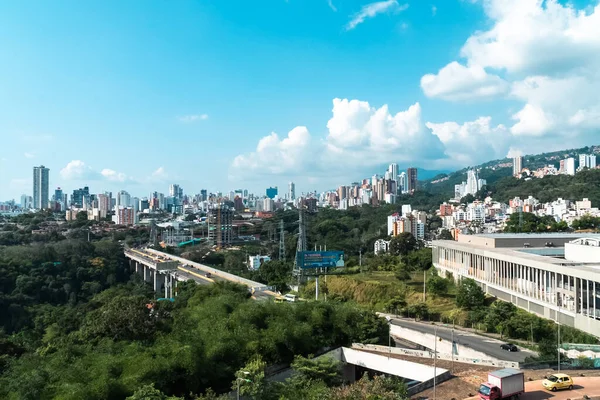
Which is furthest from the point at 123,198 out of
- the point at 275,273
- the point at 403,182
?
the point at 275,273

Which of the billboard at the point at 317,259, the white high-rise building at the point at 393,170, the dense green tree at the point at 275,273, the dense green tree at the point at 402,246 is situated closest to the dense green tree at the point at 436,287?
the billboard at the point at 317,259

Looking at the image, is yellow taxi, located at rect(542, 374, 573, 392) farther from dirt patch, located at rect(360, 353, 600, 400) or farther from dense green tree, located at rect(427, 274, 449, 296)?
dense green tree, located at rect(427, 274, 449, 296)

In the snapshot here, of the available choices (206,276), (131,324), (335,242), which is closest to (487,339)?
(131,324)

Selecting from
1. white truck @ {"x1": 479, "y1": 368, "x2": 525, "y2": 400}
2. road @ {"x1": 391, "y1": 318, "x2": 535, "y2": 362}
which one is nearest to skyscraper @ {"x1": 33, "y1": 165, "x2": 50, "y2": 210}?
road @ {"x1": 391, "y1": 318, "x2": 535, "y2": 362}

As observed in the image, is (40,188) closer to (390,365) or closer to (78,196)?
(78,196)

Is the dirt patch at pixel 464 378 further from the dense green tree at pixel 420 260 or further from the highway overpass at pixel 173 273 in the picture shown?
the dense green tree at pixel 420 260

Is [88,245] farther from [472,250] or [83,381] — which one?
[83,381]
